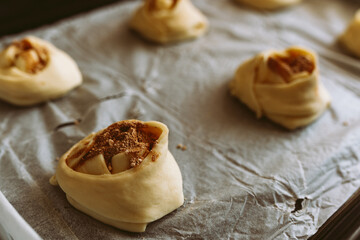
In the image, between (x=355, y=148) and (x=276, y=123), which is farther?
(x=276, y=123)

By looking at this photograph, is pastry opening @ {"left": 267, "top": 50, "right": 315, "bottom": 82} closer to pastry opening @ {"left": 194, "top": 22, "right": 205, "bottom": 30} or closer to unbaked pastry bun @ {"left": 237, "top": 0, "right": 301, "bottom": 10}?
pastry opening @ {"left": 194, "top": 22, "right": 205, "bottom": 30}

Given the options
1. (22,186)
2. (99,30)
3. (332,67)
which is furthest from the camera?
(99,30)

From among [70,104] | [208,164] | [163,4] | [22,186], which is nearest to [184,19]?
[163,4]

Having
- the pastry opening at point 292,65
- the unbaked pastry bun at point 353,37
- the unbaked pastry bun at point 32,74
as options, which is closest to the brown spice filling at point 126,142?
the unbaked pastry bun at point 32,74

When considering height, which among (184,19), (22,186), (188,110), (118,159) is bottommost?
(22,186)

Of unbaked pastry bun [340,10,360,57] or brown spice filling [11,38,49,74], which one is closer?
brown spice filling [11,38,49,74]

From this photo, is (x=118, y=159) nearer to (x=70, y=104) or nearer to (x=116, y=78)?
(x=70, y=104)

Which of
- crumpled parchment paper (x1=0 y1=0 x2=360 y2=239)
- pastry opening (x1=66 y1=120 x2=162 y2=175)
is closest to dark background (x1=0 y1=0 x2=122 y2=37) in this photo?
crumpled parchment paper (x1=0 y1=0 x2=360 y2=239)

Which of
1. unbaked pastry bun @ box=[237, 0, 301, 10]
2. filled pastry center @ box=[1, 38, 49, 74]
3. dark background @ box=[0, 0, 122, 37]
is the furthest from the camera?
unbaked pastry bun @ box=[237, 0, 301, 10]
